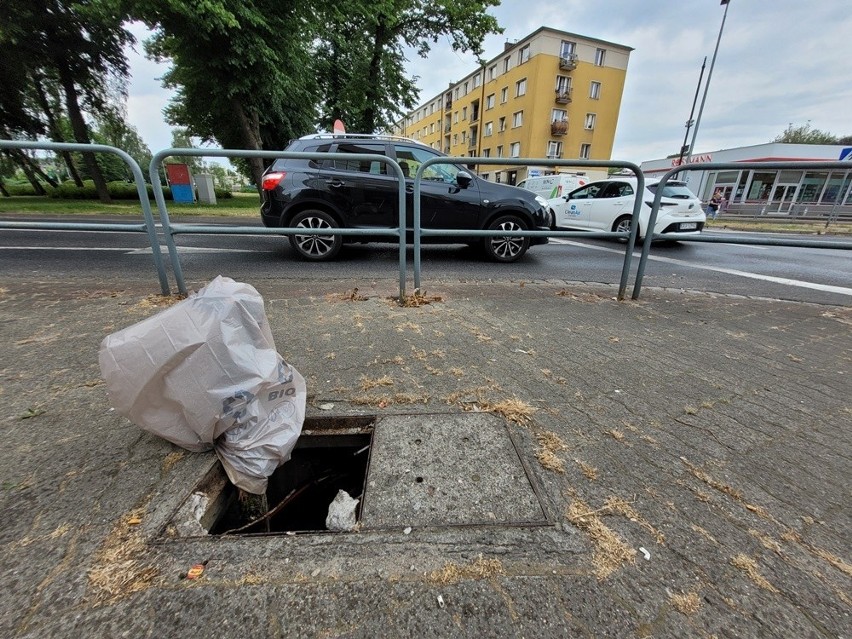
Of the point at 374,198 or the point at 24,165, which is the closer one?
the point at 374,198

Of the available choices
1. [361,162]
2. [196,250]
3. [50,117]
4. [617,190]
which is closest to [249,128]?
[196,250]

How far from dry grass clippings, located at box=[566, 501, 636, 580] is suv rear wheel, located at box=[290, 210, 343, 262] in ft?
16.8

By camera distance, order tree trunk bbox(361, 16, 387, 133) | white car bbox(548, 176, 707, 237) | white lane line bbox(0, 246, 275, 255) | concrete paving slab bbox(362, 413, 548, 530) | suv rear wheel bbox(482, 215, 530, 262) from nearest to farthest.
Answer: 1. concrete paving slab bbox(362, 413, 548, 530)
2. suv rear wheel bbox(482, 215, 530, 262)
3. white lane line bbox(0, 246, 275, 255)
4. white car bbox(548, 176, 707, 237)
5. tree trunk bbox(361, 16, 387, 133)

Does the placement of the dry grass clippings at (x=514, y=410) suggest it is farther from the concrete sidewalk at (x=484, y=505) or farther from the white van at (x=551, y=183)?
the white van at (x=551, y=183)

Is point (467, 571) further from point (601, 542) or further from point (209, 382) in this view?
point (209, 382)

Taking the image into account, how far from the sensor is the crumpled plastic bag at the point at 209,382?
148cm

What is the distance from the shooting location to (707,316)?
371 cm

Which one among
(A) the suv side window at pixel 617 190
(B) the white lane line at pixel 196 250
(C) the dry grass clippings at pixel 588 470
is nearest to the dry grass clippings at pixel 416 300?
(C) the dry grass clippings at pixel 588 470

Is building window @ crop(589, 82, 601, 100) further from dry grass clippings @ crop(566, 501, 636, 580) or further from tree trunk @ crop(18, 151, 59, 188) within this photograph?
dry grass clippings @ crop(566, 501, 636, 580)

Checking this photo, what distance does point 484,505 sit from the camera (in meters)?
1.42

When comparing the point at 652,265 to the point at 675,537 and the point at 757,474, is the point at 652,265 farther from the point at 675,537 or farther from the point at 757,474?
the point at 675,537

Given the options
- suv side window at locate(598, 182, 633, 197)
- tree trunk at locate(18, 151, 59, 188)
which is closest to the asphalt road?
suv side window at locate(598, 182, 633, 197)

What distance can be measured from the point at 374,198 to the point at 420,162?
984 millimetres

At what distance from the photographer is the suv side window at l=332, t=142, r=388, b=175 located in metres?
5.66
